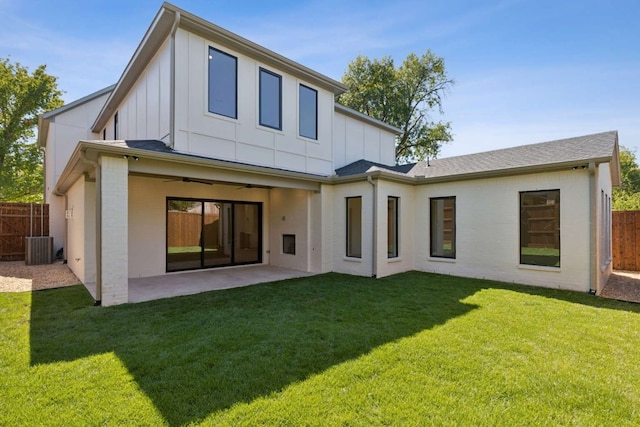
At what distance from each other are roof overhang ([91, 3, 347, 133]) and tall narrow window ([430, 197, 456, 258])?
4.91 m

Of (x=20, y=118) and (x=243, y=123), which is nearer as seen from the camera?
(x=243, y=123)

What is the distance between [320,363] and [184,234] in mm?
7317

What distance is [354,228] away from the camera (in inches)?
376

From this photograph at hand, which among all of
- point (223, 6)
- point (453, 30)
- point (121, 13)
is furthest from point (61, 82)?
point (453, 30)

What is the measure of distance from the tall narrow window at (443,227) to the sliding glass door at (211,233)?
5829 millimetres

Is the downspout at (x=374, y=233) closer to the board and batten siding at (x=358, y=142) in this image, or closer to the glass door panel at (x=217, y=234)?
the board and batten siding at (x=358, y=142)

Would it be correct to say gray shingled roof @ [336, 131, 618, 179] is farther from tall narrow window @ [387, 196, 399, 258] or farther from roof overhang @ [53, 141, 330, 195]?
roof overhang @ [53, 141, 330, 195]

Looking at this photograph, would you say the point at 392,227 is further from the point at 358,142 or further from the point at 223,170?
the point at 223,170

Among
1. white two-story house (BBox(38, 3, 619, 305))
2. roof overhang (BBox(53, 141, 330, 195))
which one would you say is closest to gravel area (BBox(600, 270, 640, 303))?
white two-story house (BBox(38, 3, 619, 305))

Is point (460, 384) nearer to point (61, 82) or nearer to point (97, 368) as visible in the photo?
point (97, 368)

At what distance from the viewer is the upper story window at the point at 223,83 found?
7.55 m

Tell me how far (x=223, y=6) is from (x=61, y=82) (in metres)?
17.9

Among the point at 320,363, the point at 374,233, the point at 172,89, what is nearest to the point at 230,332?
the point at 320,363

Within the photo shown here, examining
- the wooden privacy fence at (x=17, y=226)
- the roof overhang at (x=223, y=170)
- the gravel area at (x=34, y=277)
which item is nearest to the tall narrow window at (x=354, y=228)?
the roof overhang at (x=223, y=170)
